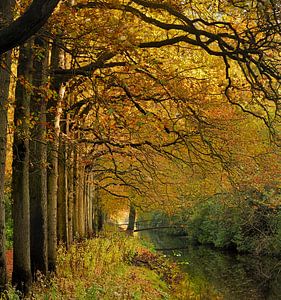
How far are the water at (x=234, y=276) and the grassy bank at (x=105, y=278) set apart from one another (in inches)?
47.4

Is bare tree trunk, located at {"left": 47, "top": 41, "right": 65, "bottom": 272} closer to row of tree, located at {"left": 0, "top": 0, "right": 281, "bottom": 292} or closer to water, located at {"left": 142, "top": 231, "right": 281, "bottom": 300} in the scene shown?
row of tree, located at {"left": 0, "top": 0, "right": 281, "bottom": 292}

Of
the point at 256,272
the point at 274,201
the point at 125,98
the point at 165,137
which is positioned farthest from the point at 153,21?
the point at 256,272

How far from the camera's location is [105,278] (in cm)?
1145

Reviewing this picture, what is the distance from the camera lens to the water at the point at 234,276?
68.9 feet

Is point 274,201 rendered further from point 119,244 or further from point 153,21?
point 153,21

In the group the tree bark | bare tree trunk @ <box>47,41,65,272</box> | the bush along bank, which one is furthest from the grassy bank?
the tree bark

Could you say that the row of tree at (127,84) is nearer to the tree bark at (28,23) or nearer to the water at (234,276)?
the tree bark at (28,23)

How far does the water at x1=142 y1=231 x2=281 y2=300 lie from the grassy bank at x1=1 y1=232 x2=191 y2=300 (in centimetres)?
120

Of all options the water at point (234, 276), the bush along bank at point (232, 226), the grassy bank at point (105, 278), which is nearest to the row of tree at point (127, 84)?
the grassy bank at point (105, 278)

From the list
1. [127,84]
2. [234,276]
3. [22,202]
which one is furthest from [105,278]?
[234,276]

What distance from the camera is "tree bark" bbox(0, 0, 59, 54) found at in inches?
175

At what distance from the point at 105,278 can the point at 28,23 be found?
807 cm

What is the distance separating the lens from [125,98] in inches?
481

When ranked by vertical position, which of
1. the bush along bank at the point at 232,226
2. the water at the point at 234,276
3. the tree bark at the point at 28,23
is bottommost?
the water at the point at 234,276
